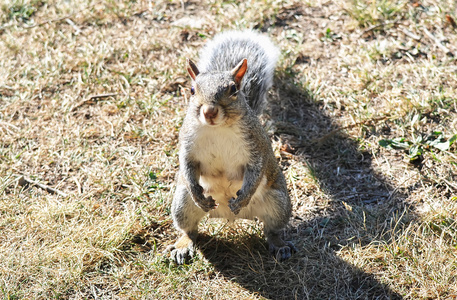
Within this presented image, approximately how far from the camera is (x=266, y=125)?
3.77 m

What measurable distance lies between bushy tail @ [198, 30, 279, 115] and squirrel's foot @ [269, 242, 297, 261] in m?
0.88

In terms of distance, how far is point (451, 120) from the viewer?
3523mm

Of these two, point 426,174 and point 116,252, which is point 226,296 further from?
point 426,174

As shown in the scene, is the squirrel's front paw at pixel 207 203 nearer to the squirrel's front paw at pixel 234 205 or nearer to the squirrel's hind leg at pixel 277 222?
the squirrel's front paw at pixel 234 205

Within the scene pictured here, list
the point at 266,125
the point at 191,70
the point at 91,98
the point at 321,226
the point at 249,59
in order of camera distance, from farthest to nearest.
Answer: the point at 91,98, the point at 266,125, the point at 249,59, the point at 321,226, the point at 191,70

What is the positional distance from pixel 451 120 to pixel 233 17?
2.07 m

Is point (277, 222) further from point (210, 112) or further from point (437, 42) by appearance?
point (437, 42)

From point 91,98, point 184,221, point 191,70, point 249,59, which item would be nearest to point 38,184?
point 91,98

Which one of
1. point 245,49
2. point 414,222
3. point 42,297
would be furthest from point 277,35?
point 42,297

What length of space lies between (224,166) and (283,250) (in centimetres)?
61

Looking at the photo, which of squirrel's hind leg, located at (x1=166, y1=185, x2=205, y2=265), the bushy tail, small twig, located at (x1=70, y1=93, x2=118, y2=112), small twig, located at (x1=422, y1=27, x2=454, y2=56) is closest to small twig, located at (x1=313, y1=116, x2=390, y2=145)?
the bushy tail

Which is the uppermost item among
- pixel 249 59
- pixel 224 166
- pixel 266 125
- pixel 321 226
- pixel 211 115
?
pixel 211 115

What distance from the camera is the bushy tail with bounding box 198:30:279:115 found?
3.26 m

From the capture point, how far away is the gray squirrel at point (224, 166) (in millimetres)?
2469
